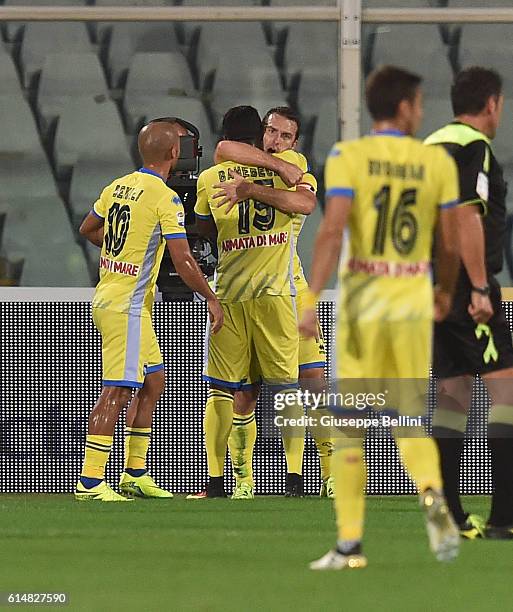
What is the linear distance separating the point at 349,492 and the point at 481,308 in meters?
1.22

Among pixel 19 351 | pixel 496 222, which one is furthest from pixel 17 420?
pixel 496 222

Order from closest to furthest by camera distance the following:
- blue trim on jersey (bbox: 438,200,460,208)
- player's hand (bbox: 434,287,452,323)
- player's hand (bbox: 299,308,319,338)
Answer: player's hand (bbox: 299,308,319,338), blue trim on jersey (bbox: 438,200,460,208), player's hand (bbox: 434,287,452,323)

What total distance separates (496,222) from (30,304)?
3899 millimetres

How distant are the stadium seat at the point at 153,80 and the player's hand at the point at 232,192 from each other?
3.71 m

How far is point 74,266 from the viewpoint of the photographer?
1282cm

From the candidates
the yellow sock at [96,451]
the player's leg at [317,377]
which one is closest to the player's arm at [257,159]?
the player's leg at [317,377]

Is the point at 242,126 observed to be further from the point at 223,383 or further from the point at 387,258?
the point at 387,258

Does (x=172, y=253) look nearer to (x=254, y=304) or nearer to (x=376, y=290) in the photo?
(x=254, y=304)

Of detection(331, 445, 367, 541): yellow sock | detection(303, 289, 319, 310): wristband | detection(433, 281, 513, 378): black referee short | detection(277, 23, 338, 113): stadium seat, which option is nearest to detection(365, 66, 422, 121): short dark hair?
detection(303, 289, 319, 310): wristband

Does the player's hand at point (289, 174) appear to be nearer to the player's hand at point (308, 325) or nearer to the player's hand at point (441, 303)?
the player's hand at point (441, 303)

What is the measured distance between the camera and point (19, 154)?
12.9 metres

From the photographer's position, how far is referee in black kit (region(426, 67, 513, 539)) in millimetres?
7035

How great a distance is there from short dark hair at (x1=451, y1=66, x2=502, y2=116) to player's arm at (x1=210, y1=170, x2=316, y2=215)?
2269mm

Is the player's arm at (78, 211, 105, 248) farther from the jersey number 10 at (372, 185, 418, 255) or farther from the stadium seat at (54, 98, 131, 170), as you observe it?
the jersey number 10 at (372, 185, 418, 255)
